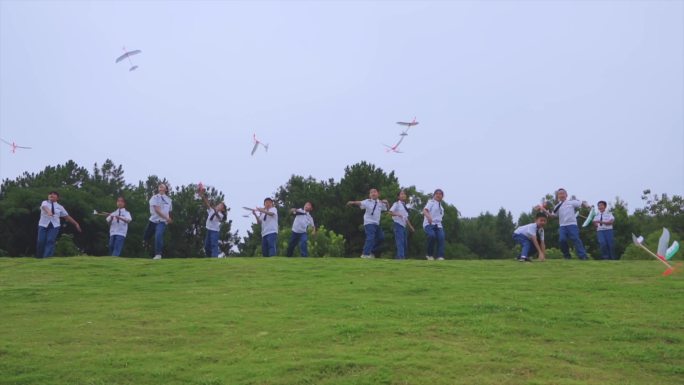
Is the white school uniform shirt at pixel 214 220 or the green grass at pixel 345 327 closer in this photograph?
the green grass at pixel 345 327

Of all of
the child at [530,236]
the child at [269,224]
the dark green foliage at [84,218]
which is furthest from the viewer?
the dark green foliage at [84,218]

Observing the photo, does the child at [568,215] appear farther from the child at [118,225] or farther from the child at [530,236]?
the child at [118,225]

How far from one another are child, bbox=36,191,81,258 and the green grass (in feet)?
12.6

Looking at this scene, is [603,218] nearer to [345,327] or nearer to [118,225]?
[345,327]

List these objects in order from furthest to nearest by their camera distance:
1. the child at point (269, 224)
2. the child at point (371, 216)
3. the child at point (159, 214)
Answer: the child at point (269, 224) < the child at point (371, 216) < the child at point (159, 214)

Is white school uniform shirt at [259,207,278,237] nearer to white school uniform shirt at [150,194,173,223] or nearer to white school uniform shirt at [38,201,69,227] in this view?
white school uniform shirt at [150,194,173,223]

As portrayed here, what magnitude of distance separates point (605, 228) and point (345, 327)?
14.8 meters

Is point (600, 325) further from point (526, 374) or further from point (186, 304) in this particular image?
point (186, 304)

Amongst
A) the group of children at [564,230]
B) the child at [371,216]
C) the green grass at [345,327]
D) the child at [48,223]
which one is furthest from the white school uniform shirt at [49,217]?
the group of children at [564,230]

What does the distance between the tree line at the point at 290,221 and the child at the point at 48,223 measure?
18.8 m

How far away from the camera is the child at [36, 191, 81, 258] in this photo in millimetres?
23750

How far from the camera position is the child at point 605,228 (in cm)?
2491

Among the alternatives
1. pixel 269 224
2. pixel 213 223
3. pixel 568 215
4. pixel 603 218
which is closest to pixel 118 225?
pixel 213 223

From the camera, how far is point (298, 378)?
422 inches
